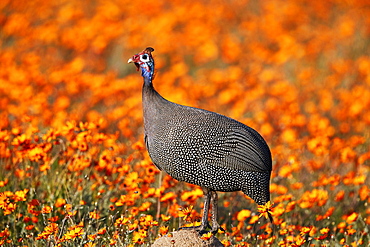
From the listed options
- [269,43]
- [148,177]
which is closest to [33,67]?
[148,177]

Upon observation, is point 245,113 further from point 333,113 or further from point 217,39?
point 217,39

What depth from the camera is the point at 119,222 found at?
4.07 metres

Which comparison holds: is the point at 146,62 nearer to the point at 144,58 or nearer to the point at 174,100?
the point at 144,58

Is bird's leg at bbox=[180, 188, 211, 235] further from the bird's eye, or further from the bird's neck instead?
the bird's eye

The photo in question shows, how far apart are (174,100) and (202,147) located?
11.6ft

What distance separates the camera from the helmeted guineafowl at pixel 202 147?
411 cm

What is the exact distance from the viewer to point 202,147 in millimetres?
4117

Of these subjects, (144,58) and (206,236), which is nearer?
(206,236)

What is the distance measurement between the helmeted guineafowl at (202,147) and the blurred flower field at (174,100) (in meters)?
0.35

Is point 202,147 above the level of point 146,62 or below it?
below

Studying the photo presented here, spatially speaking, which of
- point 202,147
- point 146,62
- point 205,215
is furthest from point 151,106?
point 205,215

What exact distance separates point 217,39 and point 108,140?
6.53 meters

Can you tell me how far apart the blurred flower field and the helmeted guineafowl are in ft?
1.16

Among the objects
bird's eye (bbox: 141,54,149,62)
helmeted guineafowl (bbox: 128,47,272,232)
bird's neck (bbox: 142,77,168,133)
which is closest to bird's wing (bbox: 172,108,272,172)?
helmeted guineafowl (bbox: 128,47,272,232)
